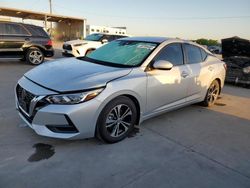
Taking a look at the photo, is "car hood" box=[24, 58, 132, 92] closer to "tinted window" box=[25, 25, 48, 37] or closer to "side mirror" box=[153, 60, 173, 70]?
"side mirror" box=[153, 60, 173, 70]

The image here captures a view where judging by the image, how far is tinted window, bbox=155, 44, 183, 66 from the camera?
3863mm

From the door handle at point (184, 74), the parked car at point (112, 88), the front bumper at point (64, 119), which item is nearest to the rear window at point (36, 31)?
the parked car at point (112, 88)

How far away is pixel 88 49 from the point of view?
11922 millimetres

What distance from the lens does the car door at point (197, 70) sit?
14.5 ft

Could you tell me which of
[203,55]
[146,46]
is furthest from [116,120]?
[203,55]

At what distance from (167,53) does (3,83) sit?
4.79 metres

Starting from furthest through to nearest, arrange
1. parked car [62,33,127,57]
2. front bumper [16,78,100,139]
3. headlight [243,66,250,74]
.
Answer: parked car [62,33,127,57]
headlight [243,66,250,74]
front bumper [16,78,100,139]

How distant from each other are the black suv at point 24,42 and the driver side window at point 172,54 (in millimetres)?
7276

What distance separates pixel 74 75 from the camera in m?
3.12

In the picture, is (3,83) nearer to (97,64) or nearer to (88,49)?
(97,64)

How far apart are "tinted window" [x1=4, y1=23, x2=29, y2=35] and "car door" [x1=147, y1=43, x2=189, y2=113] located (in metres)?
7.41

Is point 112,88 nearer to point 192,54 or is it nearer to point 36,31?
point 192,54

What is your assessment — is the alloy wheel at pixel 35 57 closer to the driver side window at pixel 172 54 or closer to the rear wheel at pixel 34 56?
the rear wheel at pixel 34 56

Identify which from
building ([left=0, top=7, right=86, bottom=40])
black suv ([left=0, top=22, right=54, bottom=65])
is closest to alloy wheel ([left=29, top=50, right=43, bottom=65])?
black suv ([left=0, top=22, right=54, bottom=65])
